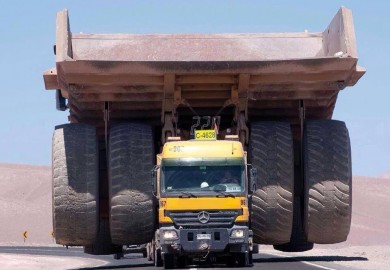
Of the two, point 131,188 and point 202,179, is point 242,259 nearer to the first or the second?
point 202,179

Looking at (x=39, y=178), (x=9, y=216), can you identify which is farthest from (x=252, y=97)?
(x=39, y=178)

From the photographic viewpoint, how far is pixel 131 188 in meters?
20.4

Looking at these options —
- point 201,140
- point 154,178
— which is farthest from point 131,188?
point 201,140

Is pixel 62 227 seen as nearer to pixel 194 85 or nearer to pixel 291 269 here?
pixel 194 85

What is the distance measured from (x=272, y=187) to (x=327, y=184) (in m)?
1.08

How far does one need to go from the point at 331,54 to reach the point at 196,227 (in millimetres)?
4858

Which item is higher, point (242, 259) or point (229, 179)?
point (229, 179)

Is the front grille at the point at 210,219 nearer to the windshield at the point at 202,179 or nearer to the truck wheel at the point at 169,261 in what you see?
the windshield at the point at 202,179

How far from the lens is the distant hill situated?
85000 mm

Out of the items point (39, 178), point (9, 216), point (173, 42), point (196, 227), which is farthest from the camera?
point (39, 178)

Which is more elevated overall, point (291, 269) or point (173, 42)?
point (173, 42)

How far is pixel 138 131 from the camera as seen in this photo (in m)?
20.9

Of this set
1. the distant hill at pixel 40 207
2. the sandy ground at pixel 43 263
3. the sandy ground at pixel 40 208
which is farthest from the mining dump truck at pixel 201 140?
the distant hill at pixel 40 207

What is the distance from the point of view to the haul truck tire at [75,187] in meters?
20.4
